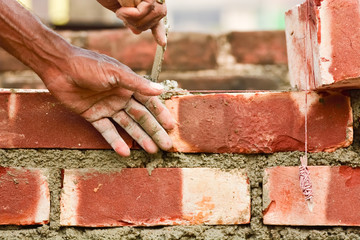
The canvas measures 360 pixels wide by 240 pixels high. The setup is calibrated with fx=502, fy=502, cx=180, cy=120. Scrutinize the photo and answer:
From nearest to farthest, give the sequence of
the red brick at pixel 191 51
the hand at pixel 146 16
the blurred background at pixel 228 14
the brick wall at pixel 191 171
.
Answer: the hand at pixel 146 16
the brick wall at pixel 191 171
the red brick at pixel 191 51
the blurred background at pixel 228 14

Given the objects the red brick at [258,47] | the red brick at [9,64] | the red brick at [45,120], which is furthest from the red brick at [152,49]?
the red brick at [45,120]

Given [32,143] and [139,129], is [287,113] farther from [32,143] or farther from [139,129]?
[32,143]

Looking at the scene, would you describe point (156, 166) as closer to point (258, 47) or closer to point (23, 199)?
point (23, 199)

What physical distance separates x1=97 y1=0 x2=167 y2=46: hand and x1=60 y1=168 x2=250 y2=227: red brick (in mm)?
280

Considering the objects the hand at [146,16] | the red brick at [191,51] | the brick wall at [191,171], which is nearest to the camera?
the hand at [146,16]

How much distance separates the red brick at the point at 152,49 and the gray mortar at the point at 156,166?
1.24 meters

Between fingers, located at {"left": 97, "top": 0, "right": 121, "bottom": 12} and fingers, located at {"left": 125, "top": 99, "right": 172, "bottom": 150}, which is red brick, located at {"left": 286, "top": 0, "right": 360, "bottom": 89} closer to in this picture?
fingers, located at {"left": 125, "top": 99, "right": 172, "bottom": 150}

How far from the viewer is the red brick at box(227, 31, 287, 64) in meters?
2.26

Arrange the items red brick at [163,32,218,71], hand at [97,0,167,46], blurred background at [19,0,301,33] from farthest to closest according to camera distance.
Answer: blurred background at [19,0,301,33] < red brick at [163,32,218,71] < hand at [97,0,167,46]

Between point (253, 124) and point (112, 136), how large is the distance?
29 centimetres

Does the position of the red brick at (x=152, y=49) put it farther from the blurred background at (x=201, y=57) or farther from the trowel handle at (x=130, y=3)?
the trowel handle at (x=130, y=3)

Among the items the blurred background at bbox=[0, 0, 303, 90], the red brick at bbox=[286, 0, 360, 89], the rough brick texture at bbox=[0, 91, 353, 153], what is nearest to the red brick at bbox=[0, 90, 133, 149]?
the rough brick texture at bbox=[0, 91, 353, 153]

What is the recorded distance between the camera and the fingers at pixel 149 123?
0.99 meters

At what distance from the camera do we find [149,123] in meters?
0.99
